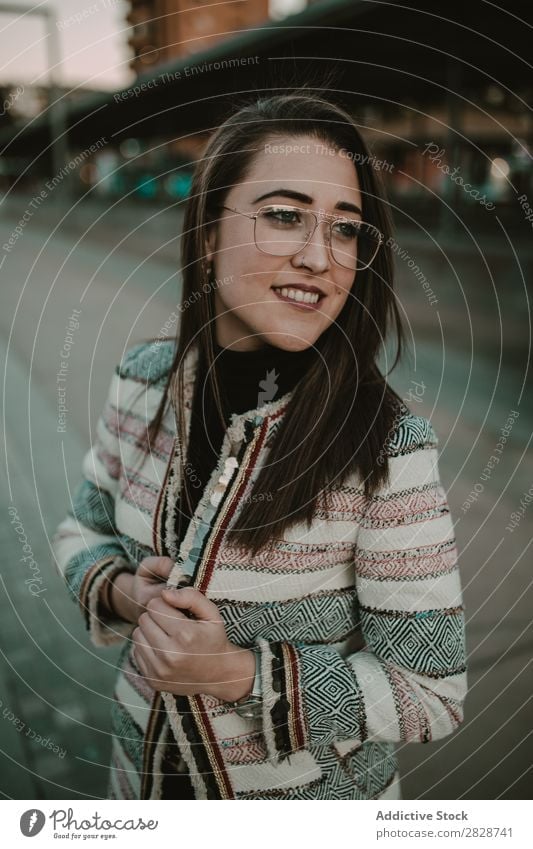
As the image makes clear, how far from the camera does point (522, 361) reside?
3.47 meters

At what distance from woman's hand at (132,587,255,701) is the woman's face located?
0.31 metres

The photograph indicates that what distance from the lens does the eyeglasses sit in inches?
28.9

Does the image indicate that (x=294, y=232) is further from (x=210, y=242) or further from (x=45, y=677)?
(x=45, y=677)

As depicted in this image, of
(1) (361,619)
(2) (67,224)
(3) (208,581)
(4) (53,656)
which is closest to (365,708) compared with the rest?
(1) (361,619)

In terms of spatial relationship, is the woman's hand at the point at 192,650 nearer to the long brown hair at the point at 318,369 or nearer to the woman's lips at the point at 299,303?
the long brown hair at the point at 318,369

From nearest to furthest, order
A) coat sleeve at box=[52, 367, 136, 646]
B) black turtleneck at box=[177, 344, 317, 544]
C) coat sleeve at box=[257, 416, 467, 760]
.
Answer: coat sleeve at box=[257, 416, 467, 760] → black turtleneck at box=[177, 344, 317, 544] → coat sleeve at box=[52, 367, 136, 646]

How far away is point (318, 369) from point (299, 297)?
9cm

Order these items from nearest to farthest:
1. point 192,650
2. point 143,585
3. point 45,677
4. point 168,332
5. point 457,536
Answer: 1. point 192,650
2. point 143,585
3. point 45,677
4. point 457,536
5. point 168,332

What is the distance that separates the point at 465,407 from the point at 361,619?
8.10 ft

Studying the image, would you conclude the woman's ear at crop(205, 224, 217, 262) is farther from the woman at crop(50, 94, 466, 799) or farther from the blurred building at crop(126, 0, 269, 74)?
the blurred building at crop(126, 0, 269, 74)

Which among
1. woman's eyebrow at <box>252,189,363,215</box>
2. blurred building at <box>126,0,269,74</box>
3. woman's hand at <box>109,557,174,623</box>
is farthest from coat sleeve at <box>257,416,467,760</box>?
blurred building at <box>126,0,269,74</box>

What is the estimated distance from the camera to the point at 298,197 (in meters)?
0.72

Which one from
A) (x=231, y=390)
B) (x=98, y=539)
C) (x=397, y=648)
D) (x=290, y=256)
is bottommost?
(x=397, y=648)

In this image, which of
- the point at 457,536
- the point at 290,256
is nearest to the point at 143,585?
the point at 290,256
